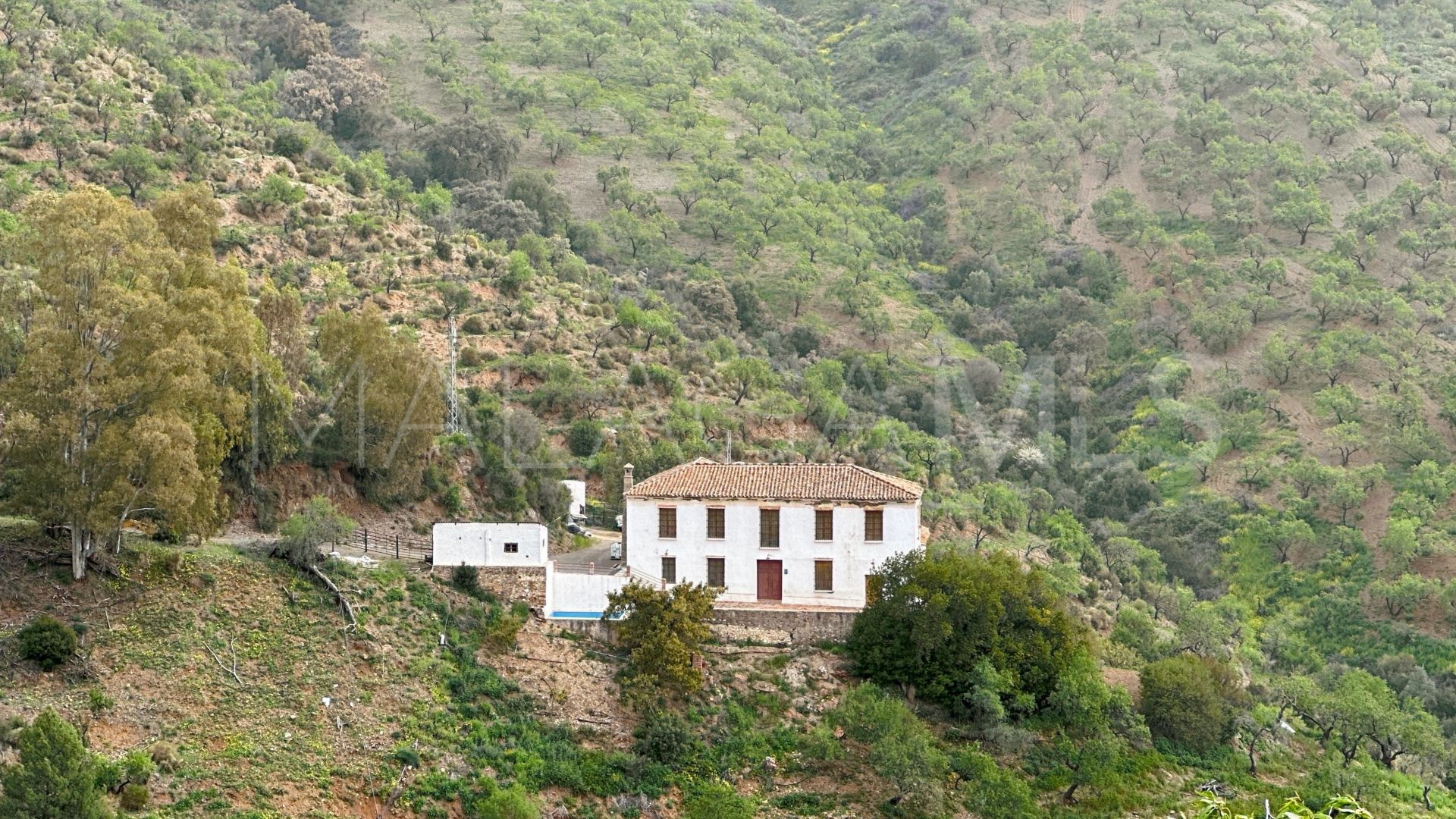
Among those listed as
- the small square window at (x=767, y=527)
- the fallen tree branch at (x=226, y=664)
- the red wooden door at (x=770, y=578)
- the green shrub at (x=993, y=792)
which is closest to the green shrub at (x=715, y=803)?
the green shrub at (x=993, y=792)

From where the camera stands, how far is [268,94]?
80562 mm

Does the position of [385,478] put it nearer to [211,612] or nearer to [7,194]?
[211,612]

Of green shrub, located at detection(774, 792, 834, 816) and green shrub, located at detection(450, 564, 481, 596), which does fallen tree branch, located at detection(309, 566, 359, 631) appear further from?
green shrub, located at detection(774, 792, 834, 816)

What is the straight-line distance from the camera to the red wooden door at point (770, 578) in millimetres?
44438

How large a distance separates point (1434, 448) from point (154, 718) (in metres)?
50.3

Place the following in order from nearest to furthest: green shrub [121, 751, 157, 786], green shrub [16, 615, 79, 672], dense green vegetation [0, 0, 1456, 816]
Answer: green shrub [121, 751, 157, 786], green shrub [16, 615, 79, 672], dense green vegetation [0, 0, 1456, 816]

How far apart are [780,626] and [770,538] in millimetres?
2365

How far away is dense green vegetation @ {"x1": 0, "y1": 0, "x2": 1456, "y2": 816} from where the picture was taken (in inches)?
1549

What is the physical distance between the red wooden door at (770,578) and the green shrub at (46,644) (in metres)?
16.5

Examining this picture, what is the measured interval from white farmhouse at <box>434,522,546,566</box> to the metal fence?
1.23ft

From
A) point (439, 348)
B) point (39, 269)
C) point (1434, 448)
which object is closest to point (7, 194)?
point (439, 348)

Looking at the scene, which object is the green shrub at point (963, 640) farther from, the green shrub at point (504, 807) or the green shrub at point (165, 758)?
the green shrub at point (165, 758)

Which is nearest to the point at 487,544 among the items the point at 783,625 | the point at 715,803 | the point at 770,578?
the point at 770,578

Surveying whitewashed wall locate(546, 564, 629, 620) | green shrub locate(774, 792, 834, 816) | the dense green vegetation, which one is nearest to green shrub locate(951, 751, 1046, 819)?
the dense green vegetation
